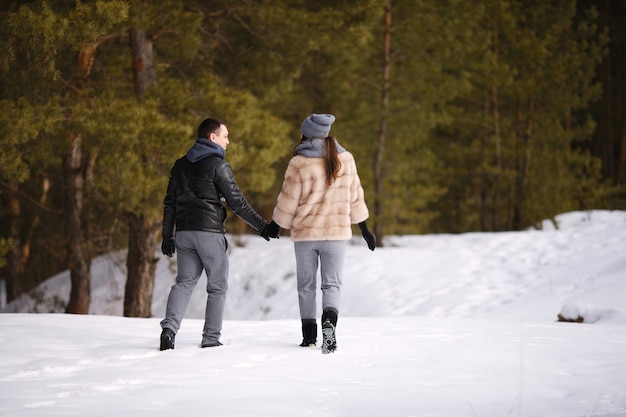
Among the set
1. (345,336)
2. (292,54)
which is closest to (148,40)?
(292,54)

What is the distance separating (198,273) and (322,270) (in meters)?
0.99

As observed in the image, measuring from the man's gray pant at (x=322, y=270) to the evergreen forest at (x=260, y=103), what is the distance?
5238 millimetres

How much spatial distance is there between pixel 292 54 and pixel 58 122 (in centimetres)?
462

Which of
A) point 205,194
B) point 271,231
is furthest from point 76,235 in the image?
point 271,231

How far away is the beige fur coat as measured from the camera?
588 centimetres

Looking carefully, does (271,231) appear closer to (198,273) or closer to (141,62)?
(198,273)

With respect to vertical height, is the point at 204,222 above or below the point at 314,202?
below

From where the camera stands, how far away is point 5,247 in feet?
33.8

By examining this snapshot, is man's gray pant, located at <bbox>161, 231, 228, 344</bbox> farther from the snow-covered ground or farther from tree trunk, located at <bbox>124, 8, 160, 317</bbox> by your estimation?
tree trunk, located at <bbox>124, 8, 160, 317</bbox>

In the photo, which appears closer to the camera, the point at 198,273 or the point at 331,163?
the point at 331,163

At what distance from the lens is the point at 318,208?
19.3 ft

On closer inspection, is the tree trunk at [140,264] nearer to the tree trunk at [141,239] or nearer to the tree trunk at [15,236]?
the tree trunk at [141,239]

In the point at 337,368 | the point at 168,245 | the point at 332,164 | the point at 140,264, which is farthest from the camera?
the point at 140,264

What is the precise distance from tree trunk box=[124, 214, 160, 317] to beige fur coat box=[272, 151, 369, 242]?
21.5 ft
